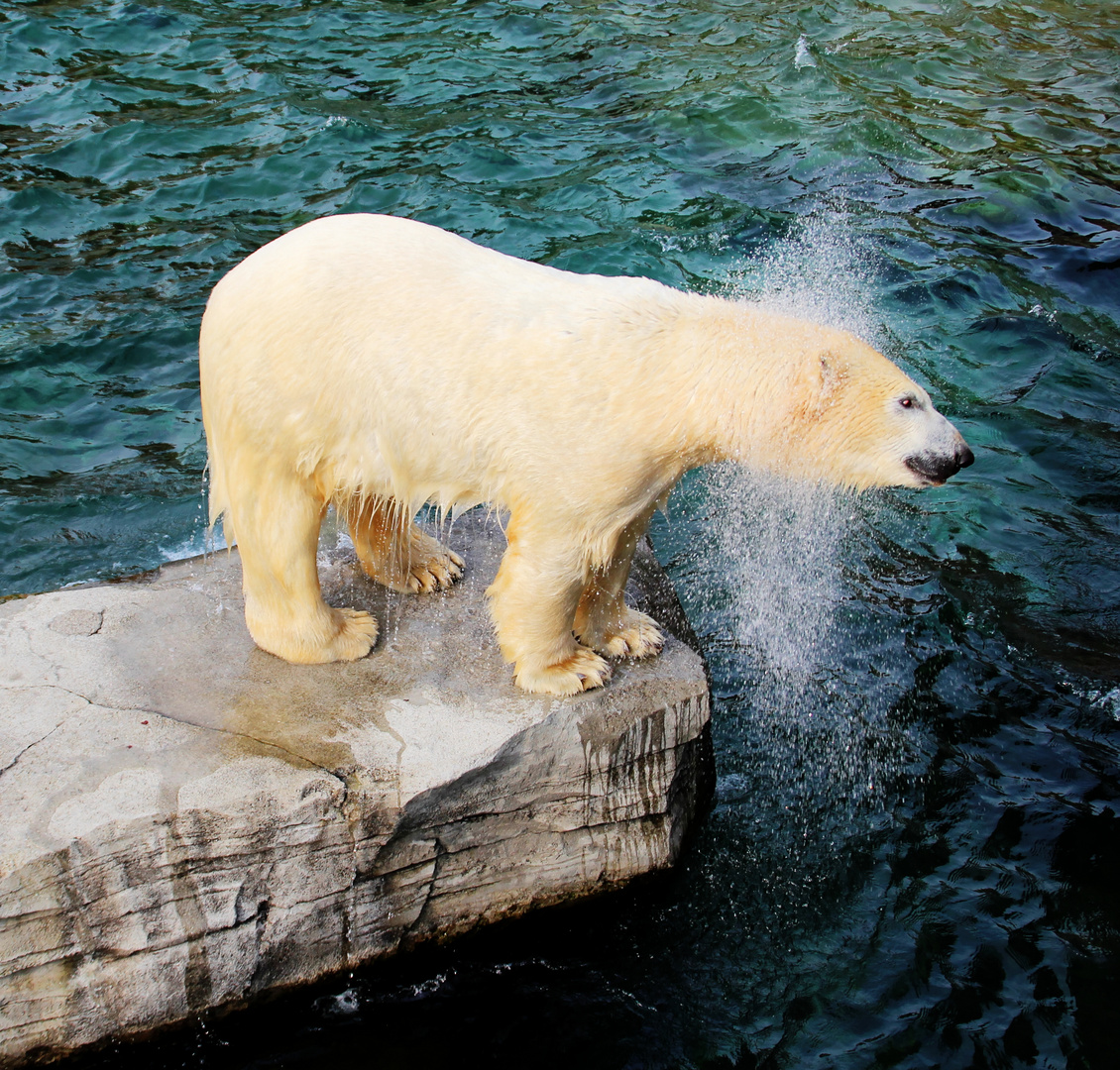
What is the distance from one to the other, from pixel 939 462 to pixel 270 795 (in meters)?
2.74

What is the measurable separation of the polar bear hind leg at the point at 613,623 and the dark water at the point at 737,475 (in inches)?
35.0

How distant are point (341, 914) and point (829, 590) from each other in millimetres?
3692

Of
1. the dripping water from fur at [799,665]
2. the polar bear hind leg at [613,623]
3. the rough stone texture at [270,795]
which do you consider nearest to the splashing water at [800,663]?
the dripping water from fur at [799,665]

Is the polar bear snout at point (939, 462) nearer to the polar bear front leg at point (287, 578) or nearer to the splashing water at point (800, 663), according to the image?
the splashing water at point (800, 663)

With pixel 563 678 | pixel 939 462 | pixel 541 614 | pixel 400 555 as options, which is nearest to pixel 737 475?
pixel 400 555

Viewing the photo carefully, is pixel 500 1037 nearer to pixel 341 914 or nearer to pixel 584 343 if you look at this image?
pixel 341 914

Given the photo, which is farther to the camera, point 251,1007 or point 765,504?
point 765,504

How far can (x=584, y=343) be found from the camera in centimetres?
414

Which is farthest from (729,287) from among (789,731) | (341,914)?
(341,914)

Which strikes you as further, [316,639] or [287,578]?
[316,639]

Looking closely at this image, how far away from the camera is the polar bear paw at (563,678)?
4.68 metres

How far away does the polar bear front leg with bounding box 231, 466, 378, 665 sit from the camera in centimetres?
450

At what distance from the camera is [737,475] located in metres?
8.11

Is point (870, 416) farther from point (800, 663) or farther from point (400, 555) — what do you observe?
point (800, 663)
